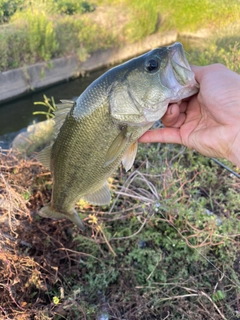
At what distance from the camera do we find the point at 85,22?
9672mm

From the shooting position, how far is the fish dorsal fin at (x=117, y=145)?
60.6 inches

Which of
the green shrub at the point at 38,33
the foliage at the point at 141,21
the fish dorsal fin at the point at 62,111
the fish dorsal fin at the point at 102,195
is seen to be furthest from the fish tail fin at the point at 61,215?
the foliage at the point at 141,21

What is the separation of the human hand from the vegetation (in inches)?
159

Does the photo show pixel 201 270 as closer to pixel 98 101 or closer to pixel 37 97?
pixel 98 101

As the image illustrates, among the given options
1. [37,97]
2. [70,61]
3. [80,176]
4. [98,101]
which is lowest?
[37,97]

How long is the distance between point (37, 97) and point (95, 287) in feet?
Result: 22.0

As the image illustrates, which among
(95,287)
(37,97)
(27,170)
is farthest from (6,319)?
(37,97)

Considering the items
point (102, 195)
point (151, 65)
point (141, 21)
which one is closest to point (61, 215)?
point (102, 195)

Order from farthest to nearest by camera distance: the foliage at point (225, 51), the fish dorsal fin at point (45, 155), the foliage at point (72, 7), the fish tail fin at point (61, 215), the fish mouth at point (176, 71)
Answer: the foliage at point (72, 7) < the foliage at point (225, 51) < the fish tail fin at point (61, 215) < the fish dorsal fin at point (45, 155) < the fish mouth at point (176, 71)

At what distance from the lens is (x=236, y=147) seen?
176cm

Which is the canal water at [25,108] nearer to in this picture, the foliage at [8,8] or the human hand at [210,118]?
the foliage at [8,8]

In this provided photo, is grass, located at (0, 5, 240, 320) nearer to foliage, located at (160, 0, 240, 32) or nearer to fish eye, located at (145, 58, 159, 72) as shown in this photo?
fish eye, located at (145, 58, 159, 72)

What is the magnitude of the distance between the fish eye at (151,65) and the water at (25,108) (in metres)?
4.82

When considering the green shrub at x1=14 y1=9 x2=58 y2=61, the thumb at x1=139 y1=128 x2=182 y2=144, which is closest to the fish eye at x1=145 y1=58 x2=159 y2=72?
the thumb at x1=139 y1=128 x2=182 y2=144
